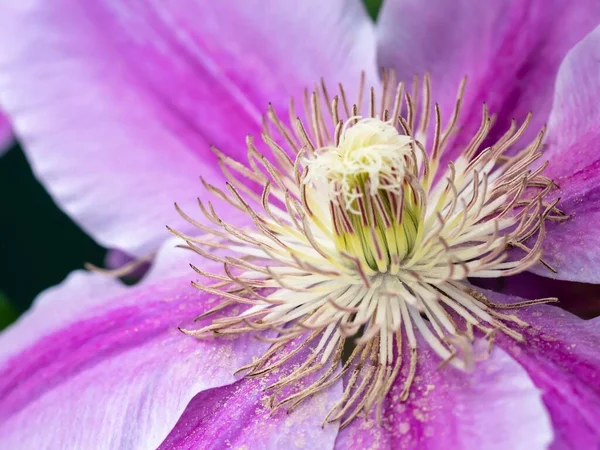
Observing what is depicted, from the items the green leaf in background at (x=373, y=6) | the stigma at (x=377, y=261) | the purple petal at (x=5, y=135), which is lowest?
the stigma at (x=377, y=261)

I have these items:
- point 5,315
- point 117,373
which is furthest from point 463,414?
point 5,315

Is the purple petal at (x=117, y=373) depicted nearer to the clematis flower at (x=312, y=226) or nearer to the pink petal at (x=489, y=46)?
the clematis flower at (x=312, y=226)

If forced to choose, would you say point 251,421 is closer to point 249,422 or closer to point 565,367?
point 249,422

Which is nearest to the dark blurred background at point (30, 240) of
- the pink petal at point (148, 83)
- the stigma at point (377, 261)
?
the pink petal at point (148, 83)

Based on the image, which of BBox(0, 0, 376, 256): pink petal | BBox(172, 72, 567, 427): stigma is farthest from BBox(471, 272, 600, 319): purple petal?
BBox(0, 0, 376, 256): pink petal

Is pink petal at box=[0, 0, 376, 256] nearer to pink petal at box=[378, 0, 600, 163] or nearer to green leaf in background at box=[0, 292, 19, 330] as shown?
pink petal at box=[378, 0, 600, 163]
